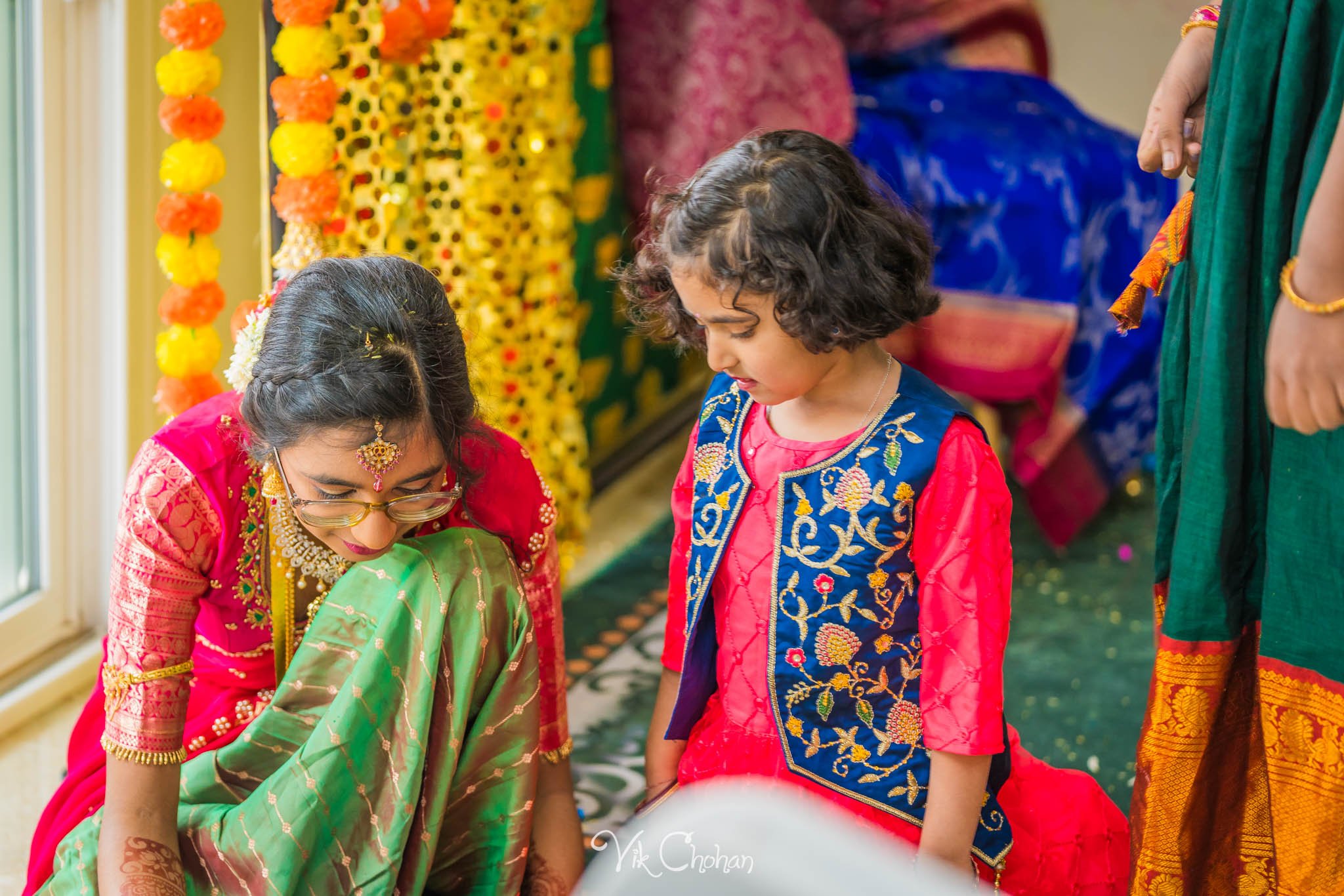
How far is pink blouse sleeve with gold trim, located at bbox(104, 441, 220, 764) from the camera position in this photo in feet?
4.85

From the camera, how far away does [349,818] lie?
4.88 feet

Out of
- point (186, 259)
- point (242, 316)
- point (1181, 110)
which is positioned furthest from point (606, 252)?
point (1181, 110)

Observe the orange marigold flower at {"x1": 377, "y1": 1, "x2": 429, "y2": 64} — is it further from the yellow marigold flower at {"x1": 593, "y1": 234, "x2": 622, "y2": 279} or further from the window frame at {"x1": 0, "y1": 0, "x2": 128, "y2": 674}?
the yellow marigold flower at {"x1": 593, "y1": 234, "x2": 622, "y2": 279}

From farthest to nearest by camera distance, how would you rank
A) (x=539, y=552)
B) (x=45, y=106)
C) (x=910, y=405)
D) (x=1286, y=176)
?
1. (x=45, y=106)
2. (x=539, y=552)
3. (x=910, y=405)
4. (x=1286, y=176)

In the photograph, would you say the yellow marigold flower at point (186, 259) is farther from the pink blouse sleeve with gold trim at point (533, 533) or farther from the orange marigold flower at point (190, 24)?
the pink blouse sleeve with gold trim at point (533, 533)

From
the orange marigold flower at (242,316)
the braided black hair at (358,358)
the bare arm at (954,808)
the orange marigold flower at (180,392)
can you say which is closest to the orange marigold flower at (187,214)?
the orange marigold flower at (180,392)

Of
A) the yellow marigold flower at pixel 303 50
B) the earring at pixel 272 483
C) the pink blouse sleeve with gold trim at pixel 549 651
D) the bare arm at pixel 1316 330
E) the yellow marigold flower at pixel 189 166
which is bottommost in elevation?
the pink blouse sleeve with gold trim at pixel 549 651

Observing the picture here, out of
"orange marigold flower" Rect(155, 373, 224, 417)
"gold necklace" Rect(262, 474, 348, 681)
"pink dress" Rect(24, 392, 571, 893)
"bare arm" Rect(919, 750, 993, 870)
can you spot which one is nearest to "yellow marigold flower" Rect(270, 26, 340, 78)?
"orange marigold flower" Rect(155, 373, 224, 417)

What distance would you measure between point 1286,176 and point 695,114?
6.69 ft

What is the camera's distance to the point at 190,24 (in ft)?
6.70

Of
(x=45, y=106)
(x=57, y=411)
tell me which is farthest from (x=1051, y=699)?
(x=45, y=106)

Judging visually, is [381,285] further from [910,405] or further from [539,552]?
[910,405]

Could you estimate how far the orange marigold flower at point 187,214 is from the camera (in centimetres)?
210

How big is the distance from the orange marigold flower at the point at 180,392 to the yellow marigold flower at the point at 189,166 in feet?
0.96
